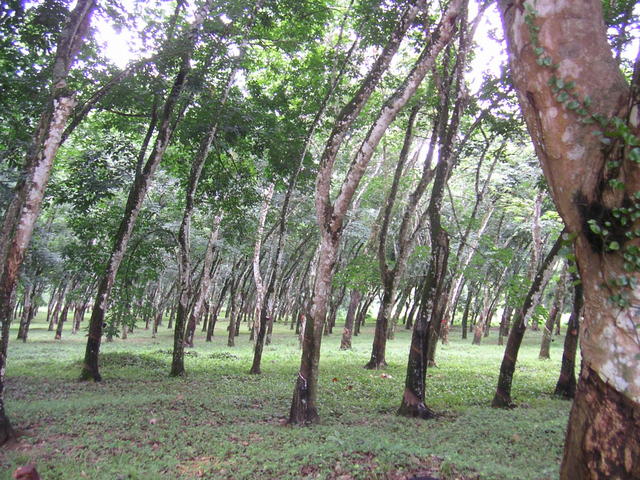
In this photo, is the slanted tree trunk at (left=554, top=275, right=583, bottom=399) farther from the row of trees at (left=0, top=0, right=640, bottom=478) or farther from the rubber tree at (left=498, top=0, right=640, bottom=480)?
the rubber tree at (left=498, top=0, right=640, bottom=480)

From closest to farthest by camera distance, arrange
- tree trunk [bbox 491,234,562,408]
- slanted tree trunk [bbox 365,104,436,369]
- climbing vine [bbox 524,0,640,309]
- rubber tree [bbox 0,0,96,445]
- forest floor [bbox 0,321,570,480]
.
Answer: climbing vine [bbox 524,0,640,309] < forest floor [bbox 0,321,570,480] < rubber tree [bbox 0,0,96,445] < tree trunk [bbox 491,234,562,408] < slanted tree trunk [bbox 365,104,436,369]

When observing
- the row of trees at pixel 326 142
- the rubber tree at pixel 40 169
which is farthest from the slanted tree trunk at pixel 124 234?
the rubber tree at pixel 40 169

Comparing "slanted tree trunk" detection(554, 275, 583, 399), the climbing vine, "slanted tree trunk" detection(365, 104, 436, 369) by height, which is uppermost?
"slanted tree trunk" detection(365, 104, 436, 369)

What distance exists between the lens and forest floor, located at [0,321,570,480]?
18.5 feet

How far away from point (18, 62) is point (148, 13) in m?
4.04

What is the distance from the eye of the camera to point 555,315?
1997 centimetres

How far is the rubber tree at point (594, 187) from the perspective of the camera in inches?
106

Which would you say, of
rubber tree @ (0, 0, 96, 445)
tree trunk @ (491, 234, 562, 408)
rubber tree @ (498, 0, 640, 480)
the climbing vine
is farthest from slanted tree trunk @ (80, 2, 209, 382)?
the climbing vine

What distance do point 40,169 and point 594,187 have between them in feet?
23.7

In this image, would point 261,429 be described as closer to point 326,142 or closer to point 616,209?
point 326,142

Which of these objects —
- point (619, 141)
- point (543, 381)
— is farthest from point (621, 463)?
point (543, 381)

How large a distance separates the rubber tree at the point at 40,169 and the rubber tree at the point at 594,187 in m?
6.65

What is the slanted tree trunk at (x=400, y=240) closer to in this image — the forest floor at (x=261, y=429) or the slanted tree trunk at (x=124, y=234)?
the forest floor at (x=261, y=429)

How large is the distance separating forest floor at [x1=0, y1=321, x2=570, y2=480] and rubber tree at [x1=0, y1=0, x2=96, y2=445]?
145cm
